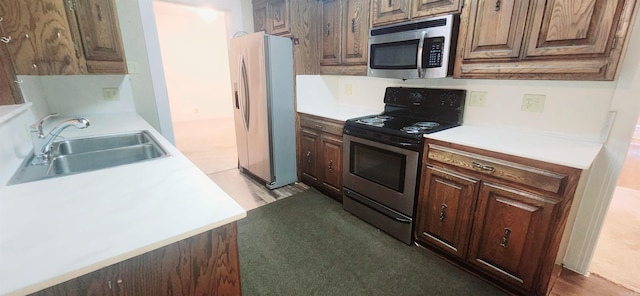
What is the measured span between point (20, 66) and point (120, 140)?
67cm

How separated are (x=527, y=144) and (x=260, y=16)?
118 inches

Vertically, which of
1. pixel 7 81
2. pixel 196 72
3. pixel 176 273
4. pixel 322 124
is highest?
pixel 196 72

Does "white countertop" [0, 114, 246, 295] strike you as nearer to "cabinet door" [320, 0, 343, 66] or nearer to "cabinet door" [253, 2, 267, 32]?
"cabinet door" [320, 0, 343, 66]

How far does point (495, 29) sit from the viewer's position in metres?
1.62

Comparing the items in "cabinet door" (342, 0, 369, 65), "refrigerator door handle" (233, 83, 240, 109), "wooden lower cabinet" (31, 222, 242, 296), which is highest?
"cabinet door" (342, 0, 369, 65)

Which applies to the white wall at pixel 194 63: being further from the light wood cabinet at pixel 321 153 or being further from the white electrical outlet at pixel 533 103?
the white electrical outlet at pixel 533 103

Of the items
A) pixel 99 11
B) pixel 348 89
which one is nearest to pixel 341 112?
pixel 348 89

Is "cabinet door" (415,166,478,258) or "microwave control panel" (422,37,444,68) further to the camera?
"microwave control panel" (422,37,444,68)

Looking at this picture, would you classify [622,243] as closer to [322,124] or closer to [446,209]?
[446,209]

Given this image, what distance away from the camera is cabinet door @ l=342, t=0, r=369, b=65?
7.49 feet

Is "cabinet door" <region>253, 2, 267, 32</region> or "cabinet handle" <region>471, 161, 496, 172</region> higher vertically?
"cabinet door" <region>253, 2, 267, 32</region>

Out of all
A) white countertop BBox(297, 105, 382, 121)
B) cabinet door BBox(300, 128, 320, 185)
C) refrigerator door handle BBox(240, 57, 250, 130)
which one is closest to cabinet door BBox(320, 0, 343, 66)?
white countertop BBox(297, 105, 382, 121)

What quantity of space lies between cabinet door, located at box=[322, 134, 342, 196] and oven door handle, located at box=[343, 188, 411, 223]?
0.66 feet

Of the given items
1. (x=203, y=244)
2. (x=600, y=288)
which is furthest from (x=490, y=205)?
(x=203, y=244)
